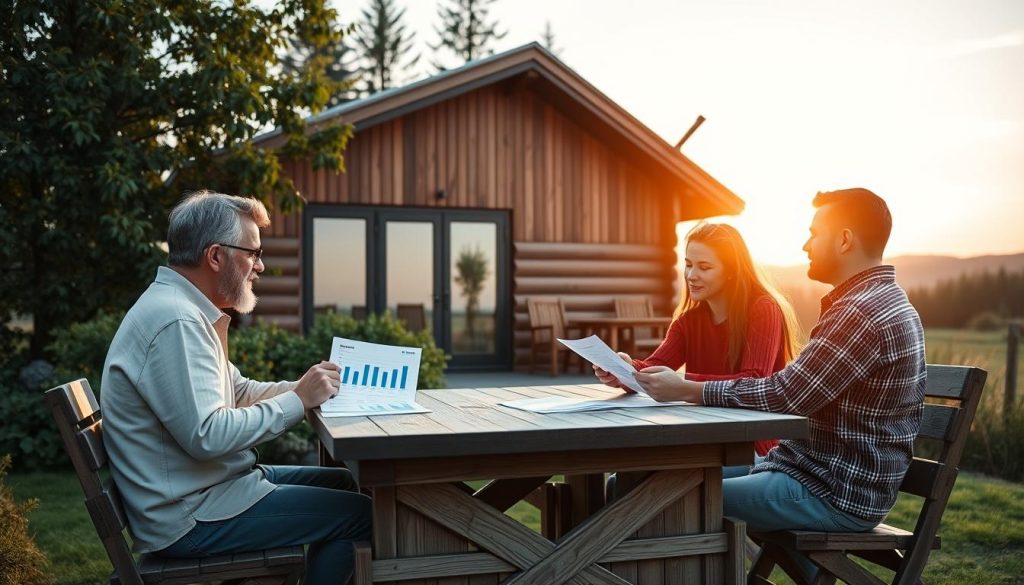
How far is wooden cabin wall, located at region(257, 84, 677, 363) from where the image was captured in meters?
11.6

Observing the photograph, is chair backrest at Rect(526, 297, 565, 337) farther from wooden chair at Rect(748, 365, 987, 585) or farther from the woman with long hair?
wooden chair at Rect(748, 365, 987, 585)

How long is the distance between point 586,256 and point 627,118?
218 cm

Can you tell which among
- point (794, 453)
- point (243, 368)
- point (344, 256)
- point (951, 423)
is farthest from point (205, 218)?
point (344, 256)

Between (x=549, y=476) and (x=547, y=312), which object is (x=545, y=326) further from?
(x=549, y=476)

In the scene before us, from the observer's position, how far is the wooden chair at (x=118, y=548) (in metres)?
2.31

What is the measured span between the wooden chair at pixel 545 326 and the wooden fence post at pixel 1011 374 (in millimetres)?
5680

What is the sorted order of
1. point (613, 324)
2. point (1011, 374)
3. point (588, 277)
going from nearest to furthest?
1. point (1011, 374)
2. point (613, 324)
3. point (588, 277)

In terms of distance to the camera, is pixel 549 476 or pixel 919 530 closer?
pixel 549 476

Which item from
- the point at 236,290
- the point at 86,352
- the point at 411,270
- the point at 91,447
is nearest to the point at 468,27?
the point at 411,270

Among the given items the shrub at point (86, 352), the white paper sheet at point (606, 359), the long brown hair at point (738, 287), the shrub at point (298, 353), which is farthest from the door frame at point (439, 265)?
the white paper sheet at point (606, 359)

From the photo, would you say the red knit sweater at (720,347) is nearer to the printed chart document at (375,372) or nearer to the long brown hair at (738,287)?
the long brown hair at (738,287)

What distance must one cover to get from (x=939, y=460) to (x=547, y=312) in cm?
996

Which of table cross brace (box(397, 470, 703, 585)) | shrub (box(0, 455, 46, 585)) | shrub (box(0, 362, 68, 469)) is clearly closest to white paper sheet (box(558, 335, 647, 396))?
table cross brace (box(397, 470, 703, 585))

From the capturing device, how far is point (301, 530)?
2.52 metres
